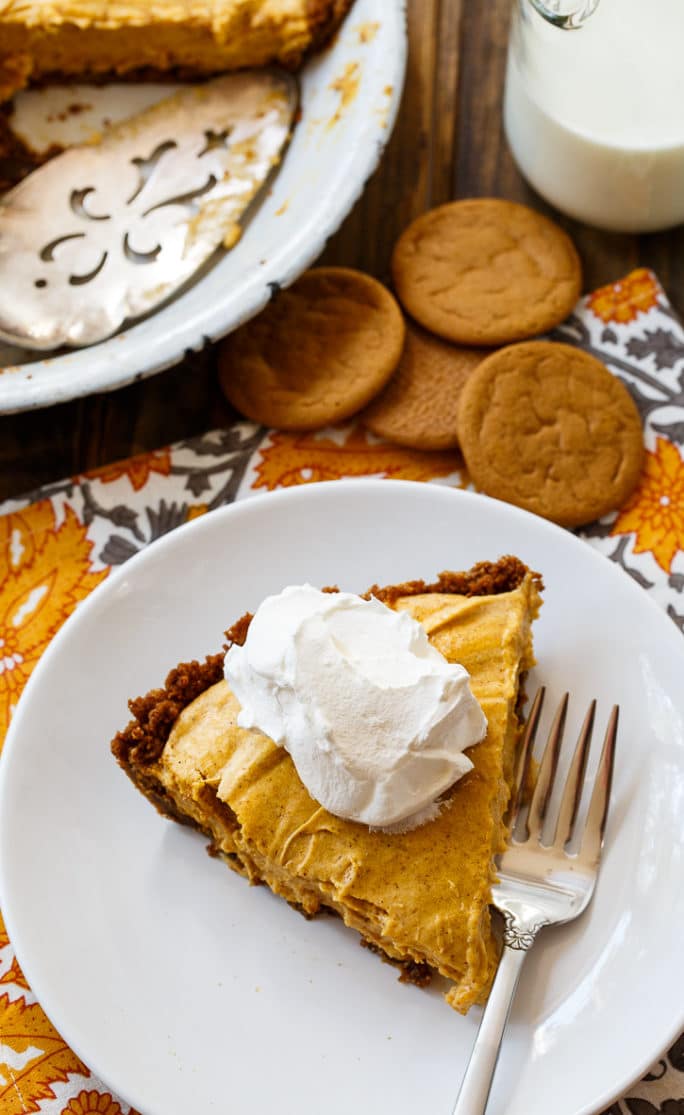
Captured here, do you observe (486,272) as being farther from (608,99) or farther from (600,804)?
(600,804)

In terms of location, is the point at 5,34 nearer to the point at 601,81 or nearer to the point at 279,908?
the point at 601,81

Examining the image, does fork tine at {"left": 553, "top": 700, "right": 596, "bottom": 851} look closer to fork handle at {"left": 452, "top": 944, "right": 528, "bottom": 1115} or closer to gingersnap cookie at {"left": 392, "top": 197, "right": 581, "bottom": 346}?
fork handle at {"left": 452, "top": 944, "right": 528, "bottom": 1115}

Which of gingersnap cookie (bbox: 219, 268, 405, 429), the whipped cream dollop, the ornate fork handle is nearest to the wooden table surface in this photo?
gingersnap cookie (bbox: 219, 268, 405, 429)

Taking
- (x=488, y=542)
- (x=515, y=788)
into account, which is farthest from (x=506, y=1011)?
(x=488, y=542)

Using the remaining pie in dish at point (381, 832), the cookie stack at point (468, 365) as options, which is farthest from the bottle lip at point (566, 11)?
the remaining pie in dish at point (381, 832)

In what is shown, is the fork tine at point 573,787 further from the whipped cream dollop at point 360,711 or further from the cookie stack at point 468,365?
the cookie stack at point 468,365
